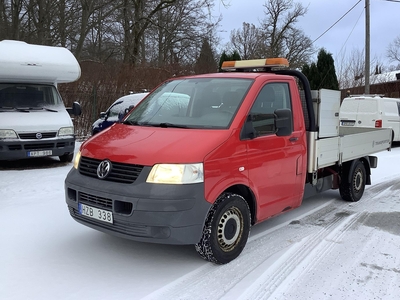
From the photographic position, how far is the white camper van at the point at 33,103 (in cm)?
860

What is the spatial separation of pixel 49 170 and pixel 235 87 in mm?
5931

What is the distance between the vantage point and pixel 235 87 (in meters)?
4.57

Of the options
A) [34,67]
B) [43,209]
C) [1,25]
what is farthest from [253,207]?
[1,25]

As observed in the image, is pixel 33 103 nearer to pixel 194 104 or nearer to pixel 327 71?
pixel 194 104

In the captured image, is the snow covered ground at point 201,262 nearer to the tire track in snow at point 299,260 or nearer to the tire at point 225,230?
the tire track in snow at point 299,260

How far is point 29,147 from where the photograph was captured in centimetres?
873

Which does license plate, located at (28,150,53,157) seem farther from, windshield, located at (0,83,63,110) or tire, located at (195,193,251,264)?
tire, located at (195,193,251,264)

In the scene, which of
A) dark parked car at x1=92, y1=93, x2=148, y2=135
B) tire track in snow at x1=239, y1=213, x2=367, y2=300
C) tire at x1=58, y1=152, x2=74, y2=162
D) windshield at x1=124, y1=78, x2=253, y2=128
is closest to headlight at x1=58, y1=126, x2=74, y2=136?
tire at x1=58, y1=152, x2=74, y2=162

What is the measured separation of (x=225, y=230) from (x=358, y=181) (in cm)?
395

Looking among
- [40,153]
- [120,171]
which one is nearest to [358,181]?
[120,171]

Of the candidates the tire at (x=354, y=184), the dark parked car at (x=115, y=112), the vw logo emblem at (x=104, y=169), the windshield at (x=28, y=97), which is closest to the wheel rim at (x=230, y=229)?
the vw logo emblem at (x=104, y=169)

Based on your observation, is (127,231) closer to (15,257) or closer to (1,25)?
(15,257)

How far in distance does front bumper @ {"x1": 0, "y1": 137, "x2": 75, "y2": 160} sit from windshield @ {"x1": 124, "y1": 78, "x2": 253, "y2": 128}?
468cm

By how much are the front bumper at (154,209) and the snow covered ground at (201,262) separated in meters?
0.44
